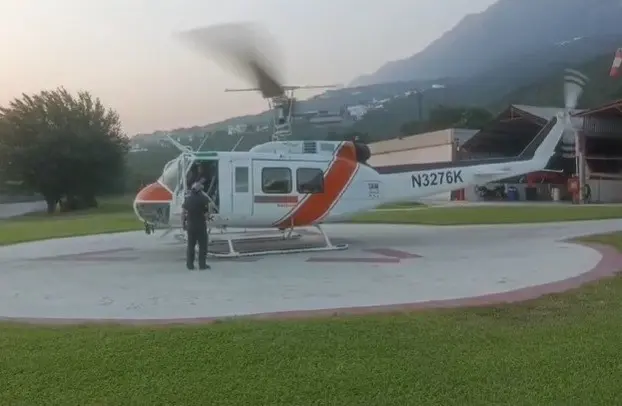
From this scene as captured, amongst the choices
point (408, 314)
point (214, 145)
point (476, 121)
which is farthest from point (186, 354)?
point (476, 121)

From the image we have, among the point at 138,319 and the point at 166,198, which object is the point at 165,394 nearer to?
the point at 138,319

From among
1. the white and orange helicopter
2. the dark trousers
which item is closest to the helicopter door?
the white and orange helicopter

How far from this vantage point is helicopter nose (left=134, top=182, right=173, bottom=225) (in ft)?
42.0

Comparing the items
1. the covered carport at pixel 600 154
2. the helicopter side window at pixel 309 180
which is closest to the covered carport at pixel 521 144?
the covered carport at pixel 600 154

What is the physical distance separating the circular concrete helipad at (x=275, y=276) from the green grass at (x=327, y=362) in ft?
4.20

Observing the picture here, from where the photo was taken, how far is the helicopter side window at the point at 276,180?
13266 mm

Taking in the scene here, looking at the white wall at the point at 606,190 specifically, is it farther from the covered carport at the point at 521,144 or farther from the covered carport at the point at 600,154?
the covered carport at the point at 521,144

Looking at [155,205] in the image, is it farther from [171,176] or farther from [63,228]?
[63,228]

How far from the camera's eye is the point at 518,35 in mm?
181875

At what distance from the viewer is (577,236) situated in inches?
601

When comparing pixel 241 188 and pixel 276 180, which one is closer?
pixel 241 188

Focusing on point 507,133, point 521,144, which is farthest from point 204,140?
point 521,144

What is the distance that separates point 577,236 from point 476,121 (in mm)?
67274

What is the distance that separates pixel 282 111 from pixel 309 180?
5.49 feet
